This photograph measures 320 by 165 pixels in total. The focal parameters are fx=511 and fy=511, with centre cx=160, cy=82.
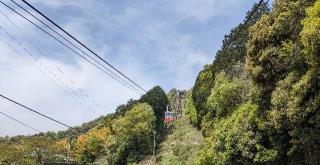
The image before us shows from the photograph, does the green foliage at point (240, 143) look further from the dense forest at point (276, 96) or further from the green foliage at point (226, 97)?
the green foliage at point (226, 97)

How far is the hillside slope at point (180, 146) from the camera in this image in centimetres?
6359

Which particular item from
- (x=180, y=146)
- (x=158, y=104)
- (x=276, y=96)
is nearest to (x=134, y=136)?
(x=158, y=104)

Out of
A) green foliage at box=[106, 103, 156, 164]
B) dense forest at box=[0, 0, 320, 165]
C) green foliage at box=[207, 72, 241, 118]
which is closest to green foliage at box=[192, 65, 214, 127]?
green foliage at box=[106, 103, 156, 164]

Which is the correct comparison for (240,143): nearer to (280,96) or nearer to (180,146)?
(280,96)

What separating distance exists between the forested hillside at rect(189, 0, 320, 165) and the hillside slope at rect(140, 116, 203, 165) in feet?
69.5

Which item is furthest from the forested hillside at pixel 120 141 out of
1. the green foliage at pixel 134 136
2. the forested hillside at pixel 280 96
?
the forested hillside at pixel 280 96

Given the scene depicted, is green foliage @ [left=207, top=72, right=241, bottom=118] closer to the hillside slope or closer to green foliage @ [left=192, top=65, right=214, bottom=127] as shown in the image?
the hillside slope

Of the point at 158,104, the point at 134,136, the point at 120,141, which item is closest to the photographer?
the point at 134,136

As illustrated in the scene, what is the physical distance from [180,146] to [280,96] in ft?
126

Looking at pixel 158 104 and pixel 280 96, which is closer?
pixel 280 96

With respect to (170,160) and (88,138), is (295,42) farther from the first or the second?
(88,138)

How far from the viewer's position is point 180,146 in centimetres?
6788

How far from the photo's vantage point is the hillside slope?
6359cm

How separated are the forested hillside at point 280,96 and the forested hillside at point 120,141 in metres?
30.8
